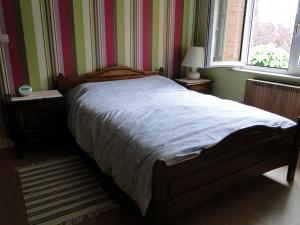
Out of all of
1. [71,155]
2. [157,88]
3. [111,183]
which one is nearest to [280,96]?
[157,88]

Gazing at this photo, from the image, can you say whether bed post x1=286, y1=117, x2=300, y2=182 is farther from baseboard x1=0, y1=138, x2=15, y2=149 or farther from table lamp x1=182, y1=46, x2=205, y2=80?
baseboard x1=0, y1=138, x2=15, y2=149

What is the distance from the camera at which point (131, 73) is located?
3449 mm

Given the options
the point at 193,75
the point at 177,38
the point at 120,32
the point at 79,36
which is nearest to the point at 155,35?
the point at 177,38

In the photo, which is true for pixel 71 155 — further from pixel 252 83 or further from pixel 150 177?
pixel 252 83

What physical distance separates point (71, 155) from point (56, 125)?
1.20 ft

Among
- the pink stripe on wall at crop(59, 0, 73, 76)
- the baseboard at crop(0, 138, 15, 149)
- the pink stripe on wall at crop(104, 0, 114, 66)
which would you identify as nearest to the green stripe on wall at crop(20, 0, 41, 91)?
the pink stripe on wall at crop(59, 0, 73, 76)

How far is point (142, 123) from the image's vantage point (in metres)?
2.03

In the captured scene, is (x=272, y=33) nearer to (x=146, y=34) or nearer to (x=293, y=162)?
(x=146, y=34)

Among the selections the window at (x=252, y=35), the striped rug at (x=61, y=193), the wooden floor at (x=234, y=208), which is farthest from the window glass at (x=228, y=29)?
the striped rug at (x=61, y=193)

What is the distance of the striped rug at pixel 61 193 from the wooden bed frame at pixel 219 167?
621 mm

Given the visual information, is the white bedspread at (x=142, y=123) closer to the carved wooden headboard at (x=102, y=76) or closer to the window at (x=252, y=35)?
the carved wooden headboard at (x=102, y=76)

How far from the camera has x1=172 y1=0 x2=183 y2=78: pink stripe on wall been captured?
3.70m

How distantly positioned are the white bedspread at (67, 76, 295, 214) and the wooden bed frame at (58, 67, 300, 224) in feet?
0.23

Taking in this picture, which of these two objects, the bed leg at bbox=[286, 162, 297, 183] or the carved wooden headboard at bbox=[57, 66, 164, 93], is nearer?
the bed leg at bbox=[286, 162, 297, 183]
